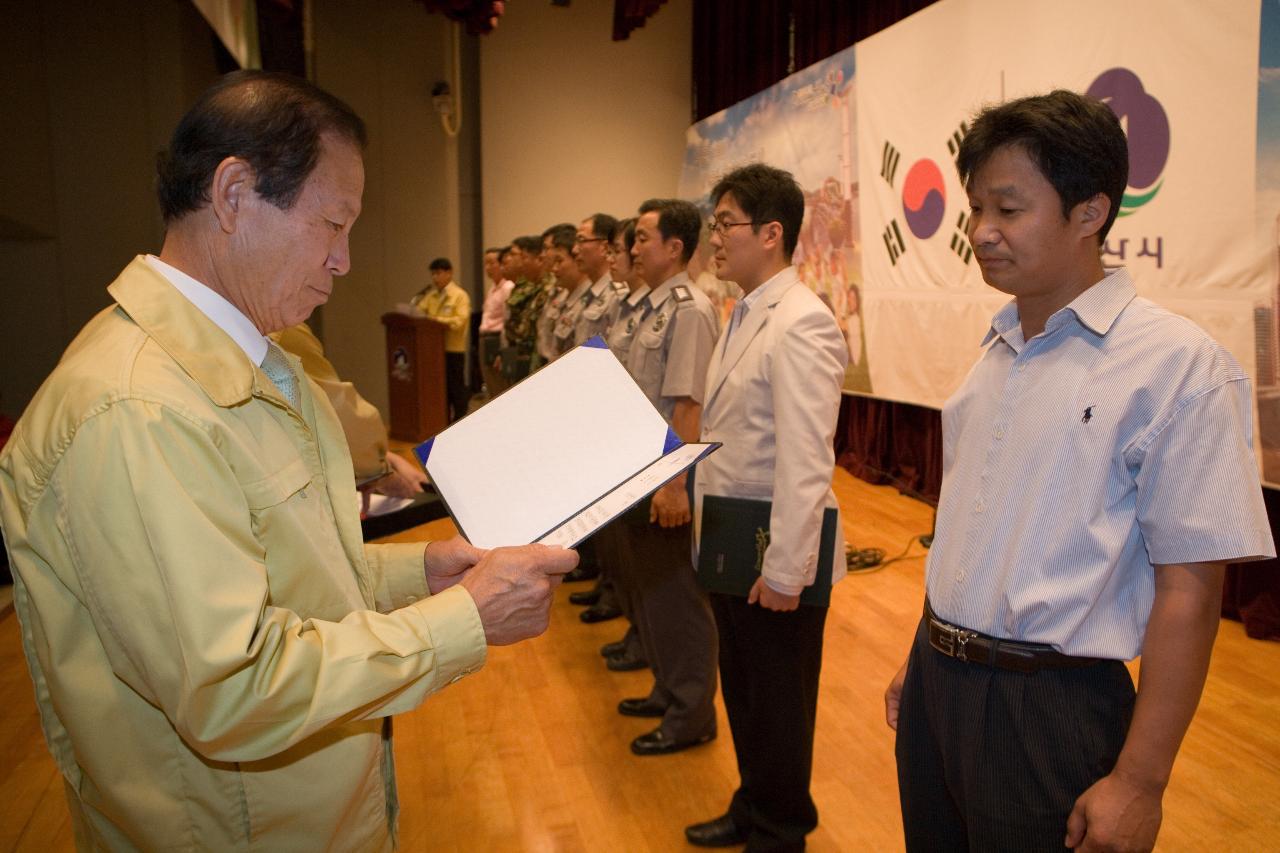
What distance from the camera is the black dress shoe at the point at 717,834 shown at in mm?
2061

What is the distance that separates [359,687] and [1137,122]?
3763 millimetres

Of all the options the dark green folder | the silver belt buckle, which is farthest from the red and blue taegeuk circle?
the silver belt buckle

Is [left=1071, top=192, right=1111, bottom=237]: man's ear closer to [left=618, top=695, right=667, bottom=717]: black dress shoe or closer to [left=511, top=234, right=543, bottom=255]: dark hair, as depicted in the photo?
[left=618, top=695, right=667, bottom=717]: black dress shoe

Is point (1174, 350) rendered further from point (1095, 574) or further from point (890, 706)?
point (890, 706)

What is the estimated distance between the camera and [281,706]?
765 mm

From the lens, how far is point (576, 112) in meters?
9.02

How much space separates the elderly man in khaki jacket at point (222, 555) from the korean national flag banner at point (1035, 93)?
2.84 meters

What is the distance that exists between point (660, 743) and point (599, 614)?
3.84 ft

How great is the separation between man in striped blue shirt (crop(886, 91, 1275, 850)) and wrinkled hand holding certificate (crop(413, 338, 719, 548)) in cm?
44

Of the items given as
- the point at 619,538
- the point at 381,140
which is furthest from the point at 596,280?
the point at 381,140

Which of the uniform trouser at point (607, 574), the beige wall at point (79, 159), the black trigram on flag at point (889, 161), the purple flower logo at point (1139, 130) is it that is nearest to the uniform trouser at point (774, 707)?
the uniform trouser at point (607, 574)

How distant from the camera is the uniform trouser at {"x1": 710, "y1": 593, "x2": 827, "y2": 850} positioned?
1.88 metres

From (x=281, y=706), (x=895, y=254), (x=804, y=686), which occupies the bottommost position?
(x=804, y=686)

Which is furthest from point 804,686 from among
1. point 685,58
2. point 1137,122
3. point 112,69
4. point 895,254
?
point 685,58
